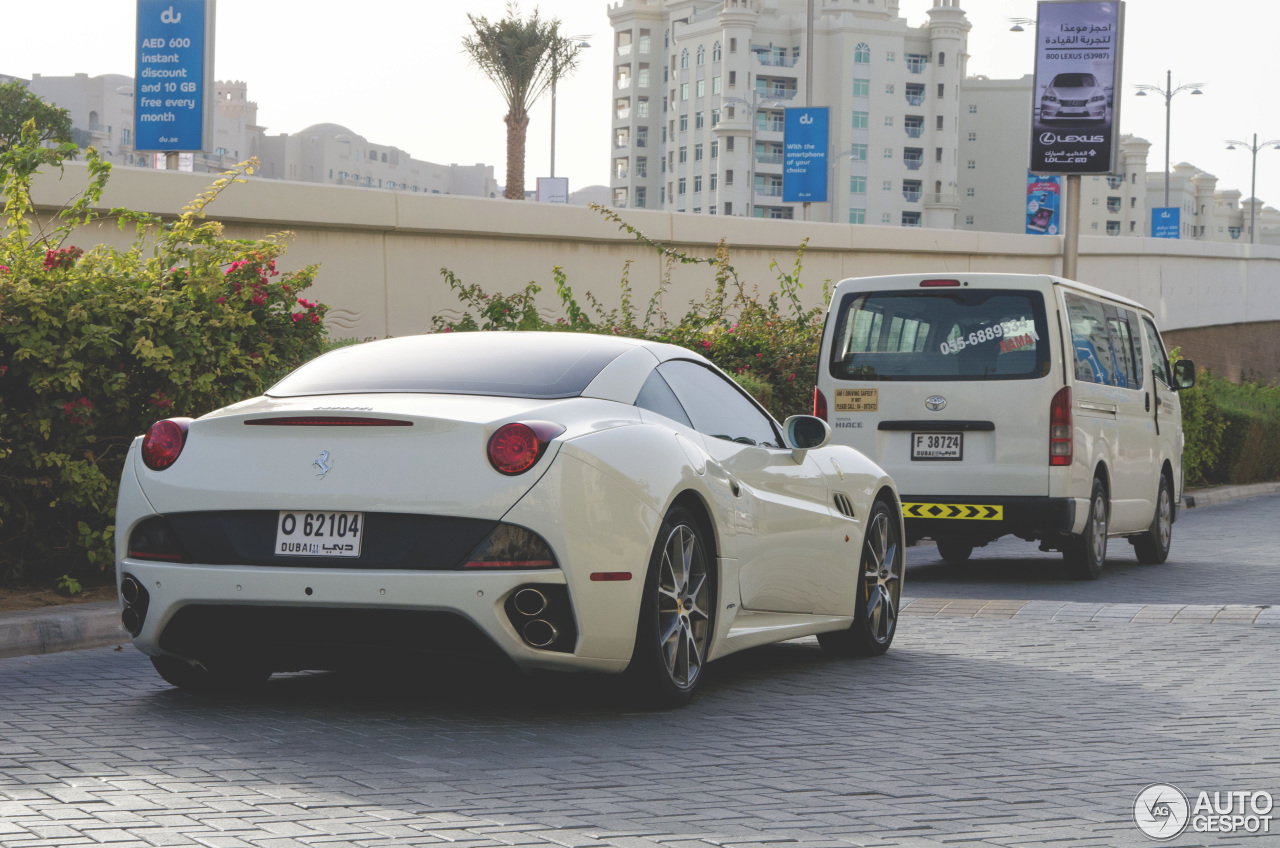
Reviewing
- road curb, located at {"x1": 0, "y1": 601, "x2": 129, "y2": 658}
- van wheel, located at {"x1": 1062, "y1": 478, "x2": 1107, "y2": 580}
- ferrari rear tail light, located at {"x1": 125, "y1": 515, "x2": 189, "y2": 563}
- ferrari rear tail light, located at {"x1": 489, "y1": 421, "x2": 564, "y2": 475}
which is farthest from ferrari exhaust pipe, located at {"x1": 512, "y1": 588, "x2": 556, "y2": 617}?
van wheel, located at {"x1": 1062, "y1": 478, "x2": 1107, "y2": 580}

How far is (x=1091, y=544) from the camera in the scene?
12.4m

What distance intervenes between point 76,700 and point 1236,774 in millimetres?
4075

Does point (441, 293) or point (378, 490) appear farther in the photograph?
point (441, 293)

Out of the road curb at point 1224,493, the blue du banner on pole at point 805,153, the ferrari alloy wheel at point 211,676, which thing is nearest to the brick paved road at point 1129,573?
the road curb at point 1224,493

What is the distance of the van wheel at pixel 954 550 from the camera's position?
47.7ft

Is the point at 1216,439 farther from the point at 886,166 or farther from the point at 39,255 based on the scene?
the point at 886,166

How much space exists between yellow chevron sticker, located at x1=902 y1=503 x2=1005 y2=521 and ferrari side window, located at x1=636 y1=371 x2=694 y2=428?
5251 millimetres

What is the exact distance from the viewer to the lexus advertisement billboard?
22906 mm

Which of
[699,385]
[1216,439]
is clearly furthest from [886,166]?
[699,385]

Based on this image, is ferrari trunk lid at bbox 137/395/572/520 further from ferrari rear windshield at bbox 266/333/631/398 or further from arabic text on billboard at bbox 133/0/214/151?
arabic text on billboard at bbox 133/0/214/151

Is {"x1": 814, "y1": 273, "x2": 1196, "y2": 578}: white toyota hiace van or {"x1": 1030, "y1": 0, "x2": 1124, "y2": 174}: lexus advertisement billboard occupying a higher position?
{"x1": 1030, "y1": 0, "x2": 1124, "y2": 174}: lexus advertisement billboard

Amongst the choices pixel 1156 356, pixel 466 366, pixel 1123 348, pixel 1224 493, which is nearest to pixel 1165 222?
pixel 1224 493

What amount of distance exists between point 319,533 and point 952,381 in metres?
6.84

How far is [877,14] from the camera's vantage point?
Answer: 459 feet
